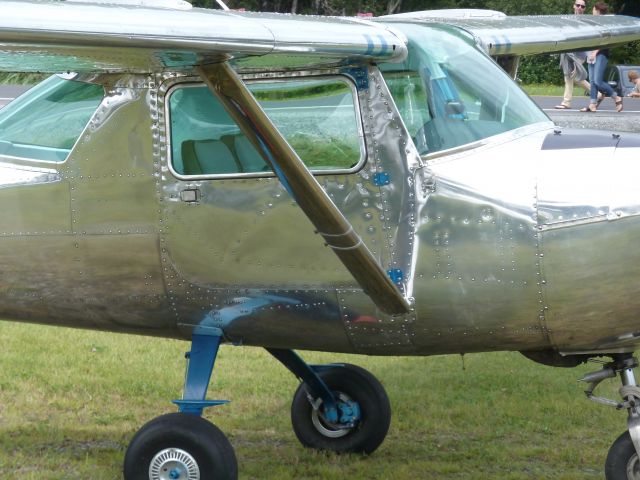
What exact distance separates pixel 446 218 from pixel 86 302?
207 centimetres

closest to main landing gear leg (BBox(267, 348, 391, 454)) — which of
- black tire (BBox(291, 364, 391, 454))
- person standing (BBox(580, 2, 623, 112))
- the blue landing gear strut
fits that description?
black tire (BBox(291, 364, 391, 454))

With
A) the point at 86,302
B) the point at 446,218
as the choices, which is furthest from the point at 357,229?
the point at 86,302

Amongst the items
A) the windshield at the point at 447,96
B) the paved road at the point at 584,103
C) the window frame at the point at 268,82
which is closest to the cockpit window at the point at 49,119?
the window frame at the point at 268,82

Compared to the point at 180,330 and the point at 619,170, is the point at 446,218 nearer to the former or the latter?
the point at 619,170

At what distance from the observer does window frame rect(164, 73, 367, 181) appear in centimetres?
553

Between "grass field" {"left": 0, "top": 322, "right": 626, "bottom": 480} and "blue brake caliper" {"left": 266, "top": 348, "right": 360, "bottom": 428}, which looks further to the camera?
A: "blue brake caliper" {"left": 266, "top": 348, "right": 360, "bottom": 428}

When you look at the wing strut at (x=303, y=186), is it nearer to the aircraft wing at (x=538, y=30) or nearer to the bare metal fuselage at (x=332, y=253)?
the bare metal fuselage at (x=332, y=253)

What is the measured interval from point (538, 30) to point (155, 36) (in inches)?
175

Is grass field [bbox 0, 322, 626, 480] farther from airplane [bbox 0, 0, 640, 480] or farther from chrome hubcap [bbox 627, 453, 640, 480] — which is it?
airplane [bbox 0, 0, 640, 480]

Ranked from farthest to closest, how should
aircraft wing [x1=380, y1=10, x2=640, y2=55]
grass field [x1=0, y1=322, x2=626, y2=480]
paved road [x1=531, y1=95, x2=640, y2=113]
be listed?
paved road [x1=531, y1=95, x2=640, y2=113], aircraft wing [x1=380, y1=10, x2=640, y2=55], grass field [x1=0, y1=322, x2=626, y2=480]

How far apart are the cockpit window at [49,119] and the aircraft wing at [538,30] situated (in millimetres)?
2462

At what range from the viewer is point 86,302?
595 cm

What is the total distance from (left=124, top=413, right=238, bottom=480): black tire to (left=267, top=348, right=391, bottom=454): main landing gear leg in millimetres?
1448

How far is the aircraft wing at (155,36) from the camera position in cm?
425
